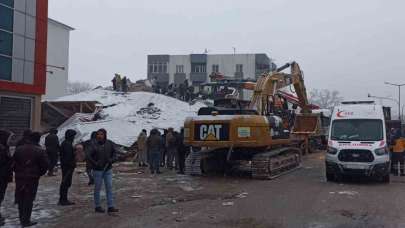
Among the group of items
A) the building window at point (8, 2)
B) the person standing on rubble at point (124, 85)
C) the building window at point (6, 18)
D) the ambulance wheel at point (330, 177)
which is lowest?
the ambulance wheel at point (330, 177)

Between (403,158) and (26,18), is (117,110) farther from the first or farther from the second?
(403,158)

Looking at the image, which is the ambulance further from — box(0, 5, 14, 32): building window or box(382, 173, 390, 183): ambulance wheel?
box(0, 5, 14, 32): building window

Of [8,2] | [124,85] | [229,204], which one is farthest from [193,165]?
[124,85]

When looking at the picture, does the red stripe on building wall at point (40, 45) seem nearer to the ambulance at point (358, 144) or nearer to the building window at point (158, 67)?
the ambulance at point (358, 144)

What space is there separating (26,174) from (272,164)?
10257mm

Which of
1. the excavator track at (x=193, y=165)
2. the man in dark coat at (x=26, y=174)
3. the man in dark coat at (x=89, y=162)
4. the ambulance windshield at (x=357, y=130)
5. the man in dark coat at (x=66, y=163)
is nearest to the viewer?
the man in dark coat at (x=26, y=174)

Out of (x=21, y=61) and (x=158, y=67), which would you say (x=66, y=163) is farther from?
(x=158, y=67)

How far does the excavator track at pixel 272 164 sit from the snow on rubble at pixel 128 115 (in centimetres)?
1053

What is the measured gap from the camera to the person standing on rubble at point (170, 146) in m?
20.7

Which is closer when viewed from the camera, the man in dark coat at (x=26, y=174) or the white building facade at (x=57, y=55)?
the man in dark coat at (x=26, y=174)

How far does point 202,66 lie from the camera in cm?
9856

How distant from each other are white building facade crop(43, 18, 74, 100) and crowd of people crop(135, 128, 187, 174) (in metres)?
43.1

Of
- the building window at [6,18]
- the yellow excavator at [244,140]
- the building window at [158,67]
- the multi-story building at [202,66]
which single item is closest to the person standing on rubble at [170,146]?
the yellow excavator at [244,140]

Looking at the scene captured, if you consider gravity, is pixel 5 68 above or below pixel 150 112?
above
